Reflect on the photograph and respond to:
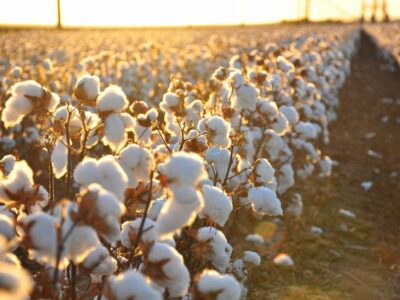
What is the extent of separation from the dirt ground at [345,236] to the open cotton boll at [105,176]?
100 inches

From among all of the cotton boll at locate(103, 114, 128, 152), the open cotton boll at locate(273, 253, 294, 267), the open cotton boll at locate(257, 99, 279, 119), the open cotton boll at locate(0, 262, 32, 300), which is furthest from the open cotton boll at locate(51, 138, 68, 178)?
the open cotton boll at locate(273, 253, 294, 267)

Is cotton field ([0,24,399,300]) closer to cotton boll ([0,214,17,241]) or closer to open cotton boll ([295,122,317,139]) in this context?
cotton boll ([0,214,17,241])

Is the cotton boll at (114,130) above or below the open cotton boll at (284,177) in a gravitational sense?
above

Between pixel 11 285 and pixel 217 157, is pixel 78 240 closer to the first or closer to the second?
pixel 11 285

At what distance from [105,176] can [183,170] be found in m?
0.29

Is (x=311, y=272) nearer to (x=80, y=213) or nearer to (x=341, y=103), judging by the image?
(x=80, y=213)

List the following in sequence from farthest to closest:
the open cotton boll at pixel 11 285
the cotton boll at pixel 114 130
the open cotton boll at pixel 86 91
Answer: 1. the open cotton boll at pixel 86 91
2. the cotton boll at pixel 114 130
3. the open cotton boll at pixel 11 285

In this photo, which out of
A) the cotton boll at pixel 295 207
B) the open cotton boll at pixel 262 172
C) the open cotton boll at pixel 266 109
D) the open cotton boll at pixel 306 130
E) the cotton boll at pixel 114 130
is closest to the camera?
the cotton boll at pixel 114 130

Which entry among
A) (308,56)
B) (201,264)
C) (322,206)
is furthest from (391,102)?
(201,264)

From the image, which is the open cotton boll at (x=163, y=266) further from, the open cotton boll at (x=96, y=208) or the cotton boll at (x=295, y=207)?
the cotton boll at (x=295, y=207)

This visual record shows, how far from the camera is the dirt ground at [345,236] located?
13.7 ft

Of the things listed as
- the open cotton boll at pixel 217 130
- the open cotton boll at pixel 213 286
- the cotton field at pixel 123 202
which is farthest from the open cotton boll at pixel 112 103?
the open cotton boll at pixel 217 130

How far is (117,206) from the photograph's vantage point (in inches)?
56.1

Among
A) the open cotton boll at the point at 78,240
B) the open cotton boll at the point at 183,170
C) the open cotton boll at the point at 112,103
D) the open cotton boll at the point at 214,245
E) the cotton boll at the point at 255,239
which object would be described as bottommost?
the cotton boll at the point at 255,239
